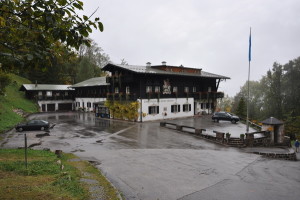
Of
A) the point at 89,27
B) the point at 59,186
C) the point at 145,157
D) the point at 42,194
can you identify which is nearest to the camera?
the point at 89,27

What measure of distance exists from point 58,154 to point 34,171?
204 inches

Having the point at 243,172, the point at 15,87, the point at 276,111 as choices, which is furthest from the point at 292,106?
the point at 15,87

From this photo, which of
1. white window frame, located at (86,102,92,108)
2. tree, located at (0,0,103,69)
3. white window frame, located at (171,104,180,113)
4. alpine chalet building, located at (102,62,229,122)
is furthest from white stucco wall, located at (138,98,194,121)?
tree, located at (0,0,103,69)

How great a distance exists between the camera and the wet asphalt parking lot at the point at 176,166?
11.1 meters

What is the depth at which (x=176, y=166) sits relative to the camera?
15.2m

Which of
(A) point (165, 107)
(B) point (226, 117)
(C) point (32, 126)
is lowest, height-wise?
(C) point (32, 126)

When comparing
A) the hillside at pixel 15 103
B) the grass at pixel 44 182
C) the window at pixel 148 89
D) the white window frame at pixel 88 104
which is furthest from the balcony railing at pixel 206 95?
the grass at pixel 44 182

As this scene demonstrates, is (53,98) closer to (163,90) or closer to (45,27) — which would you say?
(163,90)

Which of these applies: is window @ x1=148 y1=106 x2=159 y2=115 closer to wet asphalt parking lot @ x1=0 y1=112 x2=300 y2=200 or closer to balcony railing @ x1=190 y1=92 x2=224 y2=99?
balcony railing @ x1=190 y1=92 x2=224 y2=99

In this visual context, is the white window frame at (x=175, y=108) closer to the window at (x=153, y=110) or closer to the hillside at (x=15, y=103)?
the window at (x=153, y=110)

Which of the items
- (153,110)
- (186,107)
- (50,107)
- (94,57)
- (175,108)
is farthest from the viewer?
(94,57)

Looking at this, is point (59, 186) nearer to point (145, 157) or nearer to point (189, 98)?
point (145, 157)

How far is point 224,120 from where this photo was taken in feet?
122

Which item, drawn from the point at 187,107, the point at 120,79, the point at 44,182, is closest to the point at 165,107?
the point at 187,107
